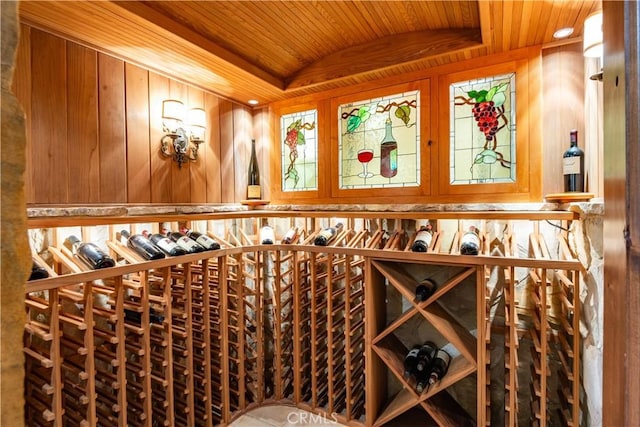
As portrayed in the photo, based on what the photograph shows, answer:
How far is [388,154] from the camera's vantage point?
2023mm

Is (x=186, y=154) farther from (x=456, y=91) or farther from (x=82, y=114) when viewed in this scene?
(x=456, y=91)

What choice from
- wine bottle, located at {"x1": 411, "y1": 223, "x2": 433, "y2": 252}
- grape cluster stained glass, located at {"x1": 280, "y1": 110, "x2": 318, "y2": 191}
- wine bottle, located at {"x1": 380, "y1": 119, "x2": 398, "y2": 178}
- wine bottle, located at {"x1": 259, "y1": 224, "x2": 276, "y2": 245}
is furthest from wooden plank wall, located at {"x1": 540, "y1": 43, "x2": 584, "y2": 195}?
wine bottle, located at {"x1": 259, "y1": 224, "x2": 276, "y2": 245}

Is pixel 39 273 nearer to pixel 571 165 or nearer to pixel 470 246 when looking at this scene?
pixel 470 246

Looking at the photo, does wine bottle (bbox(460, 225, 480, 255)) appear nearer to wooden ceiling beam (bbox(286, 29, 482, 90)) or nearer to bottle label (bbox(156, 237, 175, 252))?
wooden ceiling beam (bbox(286, 29, 482, 90))

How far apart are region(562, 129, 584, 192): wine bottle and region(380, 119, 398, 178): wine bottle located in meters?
0.84

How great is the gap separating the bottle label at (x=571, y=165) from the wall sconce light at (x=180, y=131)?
6.51ft

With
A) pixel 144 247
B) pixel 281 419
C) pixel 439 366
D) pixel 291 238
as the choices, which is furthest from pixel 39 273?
pixel 439 366

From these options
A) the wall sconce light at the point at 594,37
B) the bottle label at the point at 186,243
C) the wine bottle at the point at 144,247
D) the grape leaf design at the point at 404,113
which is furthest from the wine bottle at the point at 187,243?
the wall sconce light at the point at 594,37

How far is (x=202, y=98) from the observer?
7.02ft

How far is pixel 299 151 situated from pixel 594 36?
166cm

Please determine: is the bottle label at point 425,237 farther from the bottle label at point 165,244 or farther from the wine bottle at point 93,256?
the wine bottle at point 93,256

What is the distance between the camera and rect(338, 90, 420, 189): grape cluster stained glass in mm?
1942

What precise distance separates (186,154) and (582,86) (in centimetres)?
216

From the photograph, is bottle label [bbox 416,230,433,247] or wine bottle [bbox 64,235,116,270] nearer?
wine bottle [bbox 64,235,116,270]
